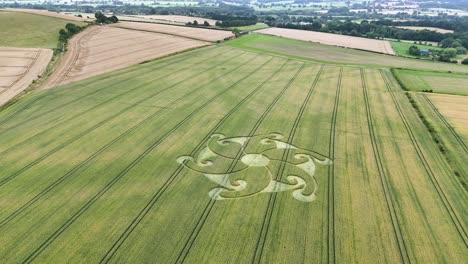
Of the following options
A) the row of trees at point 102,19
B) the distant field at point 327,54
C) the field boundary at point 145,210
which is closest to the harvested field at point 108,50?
the row of trees at point 102,19

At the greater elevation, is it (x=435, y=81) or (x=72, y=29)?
(x=72, y=29)

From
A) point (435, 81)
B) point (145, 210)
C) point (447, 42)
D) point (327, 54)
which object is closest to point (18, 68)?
point (145, 210)

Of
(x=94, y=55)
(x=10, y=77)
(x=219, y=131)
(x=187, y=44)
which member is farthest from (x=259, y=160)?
(x=187, y=44)

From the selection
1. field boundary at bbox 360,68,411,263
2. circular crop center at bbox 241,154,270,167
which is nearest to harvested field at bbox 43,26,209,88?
circular crop center at bbox 241,154,270,167

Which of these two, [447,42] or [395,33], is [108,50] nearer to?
[447,42]

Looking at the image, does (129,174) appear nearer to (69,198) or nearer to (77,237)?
(69,198)

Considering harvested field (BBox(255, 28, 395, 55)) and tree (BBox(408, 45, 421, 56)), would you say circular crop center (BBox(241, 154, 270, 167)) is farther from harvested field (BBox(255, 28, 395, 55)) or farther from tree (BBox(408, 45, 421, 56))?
tree (BBox(408, 45, 421, 56))
